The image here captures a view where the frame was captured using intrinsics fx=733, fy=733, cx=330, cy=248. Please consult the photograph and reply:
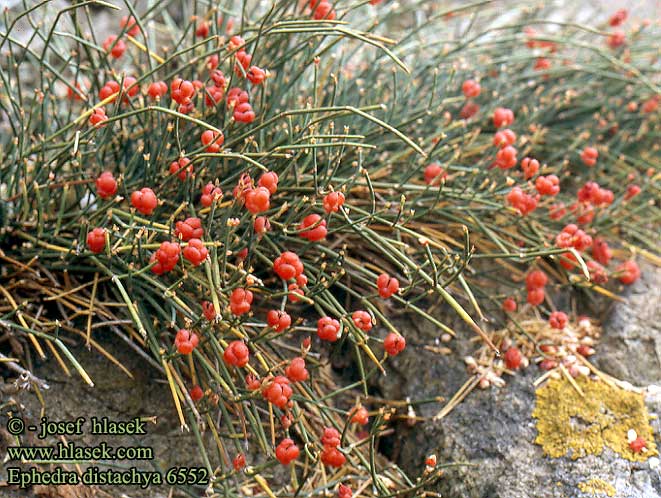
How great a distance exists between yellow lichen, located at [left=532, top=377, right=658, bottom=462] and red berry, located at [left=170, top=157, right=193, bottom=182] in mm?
960

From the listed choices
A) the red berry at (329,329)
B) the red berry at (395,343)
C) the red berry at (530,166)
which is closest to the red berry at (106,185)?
the red berry at (329,329)

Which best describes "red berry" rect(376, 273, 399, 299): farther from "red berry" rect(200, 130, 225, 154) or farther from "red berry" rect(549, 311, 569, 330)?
"red berry" rect(549, 311, 569, 330)

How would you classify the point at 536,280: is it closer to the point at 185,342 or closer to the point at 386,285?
the point at 386,285

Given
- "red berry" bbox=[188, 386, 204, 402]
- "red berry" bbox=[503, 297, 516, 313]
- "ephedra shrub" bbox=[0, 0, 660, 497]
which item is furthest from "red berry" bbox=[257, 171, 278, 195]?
"red berry" bbox=[503, 297, 516, 313]

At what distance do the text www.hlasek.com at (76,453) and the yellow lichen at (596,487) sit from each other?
92 centimetres

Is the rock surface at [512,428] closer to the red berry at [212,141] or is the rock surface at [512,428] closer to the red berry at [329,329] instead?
the red berry at [329,329]

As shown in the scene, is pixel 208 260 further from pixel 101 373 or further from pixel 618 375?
pixel 618 375

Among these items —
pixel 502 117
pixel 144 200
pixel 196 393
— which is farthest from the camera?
pixel 502 117

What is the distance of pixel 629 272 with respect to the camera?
1927 mm

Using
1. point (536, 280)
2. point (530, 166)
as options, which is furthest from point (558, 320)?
point (530, 166)

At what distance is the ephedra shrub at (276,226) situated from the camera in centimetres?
142

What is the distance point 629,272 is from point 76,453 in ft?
4.65

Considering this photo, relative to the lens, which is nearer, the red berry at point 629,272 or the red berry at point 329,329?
the red berry at point 329,329

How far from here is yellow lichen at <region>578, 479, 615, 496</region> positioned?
1540 millimetres
